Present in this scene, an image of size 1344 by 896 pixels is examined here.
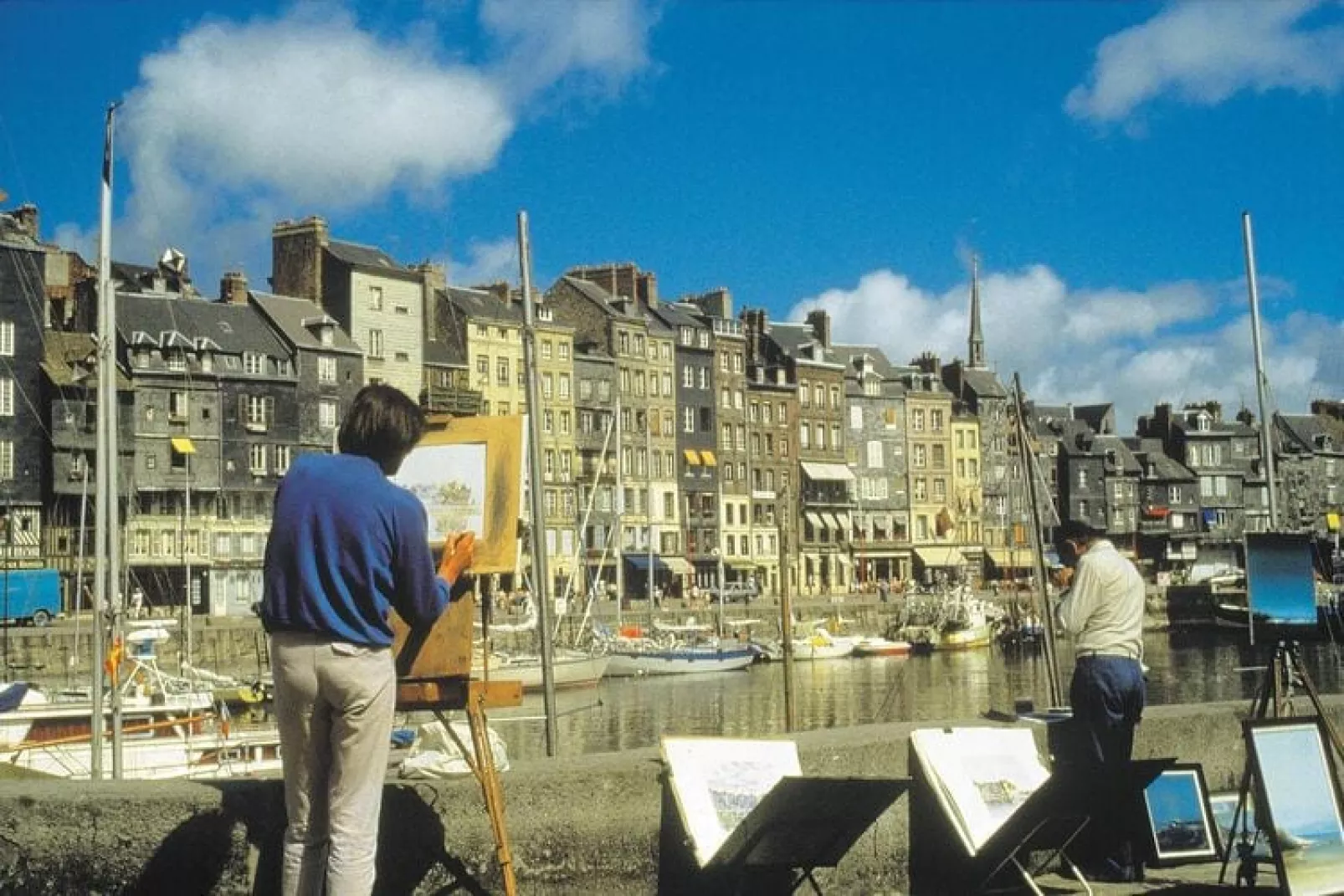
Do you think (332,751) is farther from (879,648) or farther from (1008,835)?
(879,648)

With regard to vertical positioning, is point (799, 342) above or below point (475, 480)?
above

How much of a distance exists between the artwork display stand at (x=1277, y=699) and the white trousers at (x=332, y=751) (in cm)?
365

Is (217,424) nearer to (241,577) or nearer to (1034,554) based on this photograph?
(241,577)

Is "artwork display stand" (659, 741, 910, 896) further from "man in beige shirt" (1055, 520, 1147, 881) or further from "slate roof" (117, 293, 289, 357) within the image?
"slate roof" (117, 293, 289, 357)

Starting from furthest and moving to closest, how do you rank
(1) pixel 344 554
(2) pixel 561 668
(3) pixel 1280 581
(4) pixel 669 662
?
(4) pixel 669 662
(2) pixel 561 668
(3) pixel 1280 581
(1) pixel 344 554

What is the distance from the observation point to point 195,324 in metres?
70.4

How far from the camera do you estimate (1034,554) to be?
2759 centimetres

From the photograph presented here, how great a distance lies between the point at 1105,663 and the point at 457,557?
3151 millimetres

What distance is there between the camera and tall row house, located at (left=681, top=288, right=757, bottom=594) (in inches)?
3698

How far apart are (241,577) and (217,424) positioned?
6.28 m

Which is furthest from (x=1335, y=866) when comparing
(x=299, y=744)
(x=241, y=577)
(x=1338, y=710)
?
(x=241, y=577)

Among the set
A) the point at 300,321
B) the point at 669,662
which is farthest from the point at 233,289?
the point at 669,662

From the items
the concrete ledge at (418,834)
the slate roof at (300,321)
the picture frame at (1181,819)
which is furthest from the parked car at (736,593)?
the concrete ledge at (418,834)

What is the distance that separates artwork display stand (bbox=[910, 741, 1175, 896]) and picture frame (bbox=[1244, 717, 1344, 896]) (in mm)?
379
